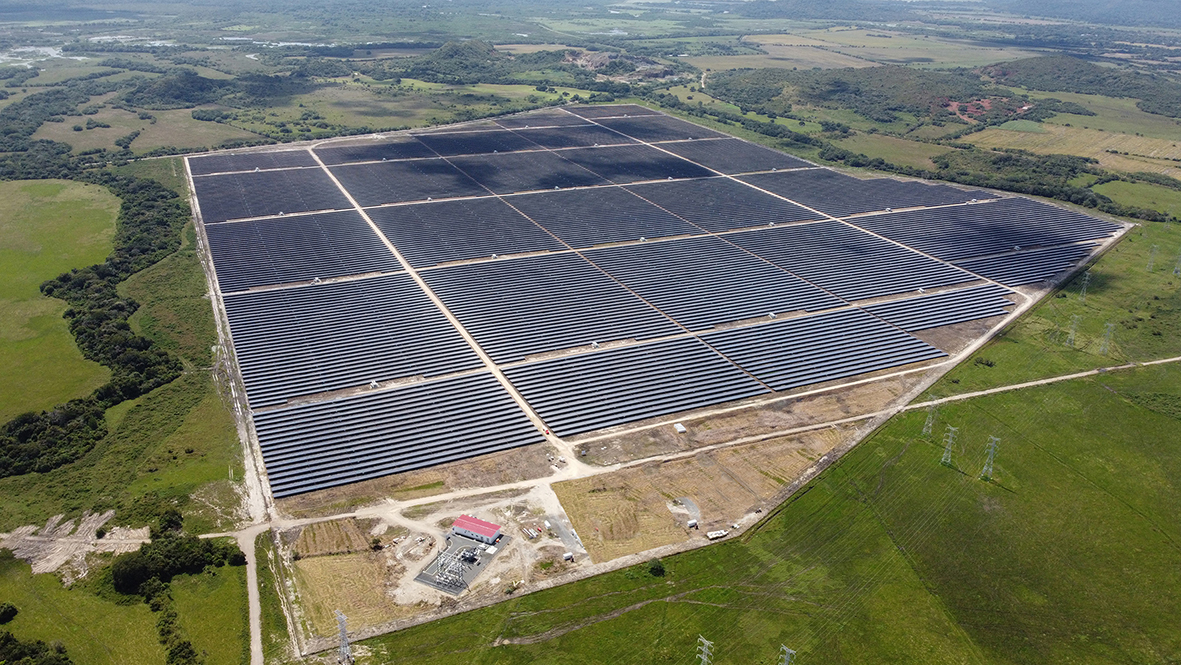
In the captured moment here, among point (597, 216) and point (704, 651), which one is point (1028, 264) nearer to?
point (597, 216)

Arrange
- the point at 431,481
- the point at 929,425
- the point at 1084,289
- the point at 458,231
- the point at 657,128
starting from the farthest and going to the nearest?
the point at 657,128 < the point at 458,231 < the point at 1084,289 < the point at 929,425 < the point at 431,481

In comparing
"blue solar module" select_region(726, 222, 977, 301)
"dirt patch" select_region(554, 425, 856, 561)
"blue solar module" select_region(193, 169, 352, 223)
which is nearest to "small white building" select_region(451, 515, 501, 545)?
"dirt patch" select_region(554, 425, 856, 561)

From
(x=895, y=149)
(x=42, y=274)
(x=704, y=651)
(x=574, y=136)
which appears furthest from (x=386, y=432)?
(x=895, y=149)

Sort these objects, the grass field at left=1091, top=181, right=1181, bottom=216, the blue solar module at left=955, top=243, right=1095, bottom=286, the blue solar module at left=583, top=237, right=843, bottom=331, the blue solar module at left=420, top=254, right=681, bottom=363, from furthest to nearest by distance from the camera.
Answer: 1. the grass field at left=1091, top=181, right=1181, bottom=216
2. the blue solar module at left=955, top=243, right=1095, bottom=286
3. the blue solar module at left=583, top=237, right=843, bottom=331
4. the blue solar module at left=420, top=254, right=681, bottom=363

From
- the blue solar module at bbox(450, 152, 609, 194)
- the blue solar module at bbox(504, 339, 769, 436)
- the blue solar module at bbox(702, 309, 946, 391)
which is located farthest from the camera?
the blue solar module at bbox(450, 152, 609, 194)

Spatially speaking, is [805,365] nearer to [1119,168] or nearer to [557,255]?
[557,255]

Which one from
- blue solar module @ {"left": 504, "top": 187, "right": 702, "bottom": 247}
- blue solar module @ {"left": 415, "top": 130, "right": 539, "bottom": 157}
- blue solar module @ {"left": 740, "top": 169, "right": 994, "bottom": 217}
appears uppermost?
blue solar module @ {"left": 415, "top": 130, "right": 539, "bottom": 157}

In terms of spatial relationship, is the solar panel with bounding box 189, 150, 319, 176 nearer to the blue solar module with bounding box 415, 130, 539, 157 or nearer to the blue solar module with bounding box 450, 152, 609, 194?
the blue solar module with bounding box 415, 130, 539, 157
